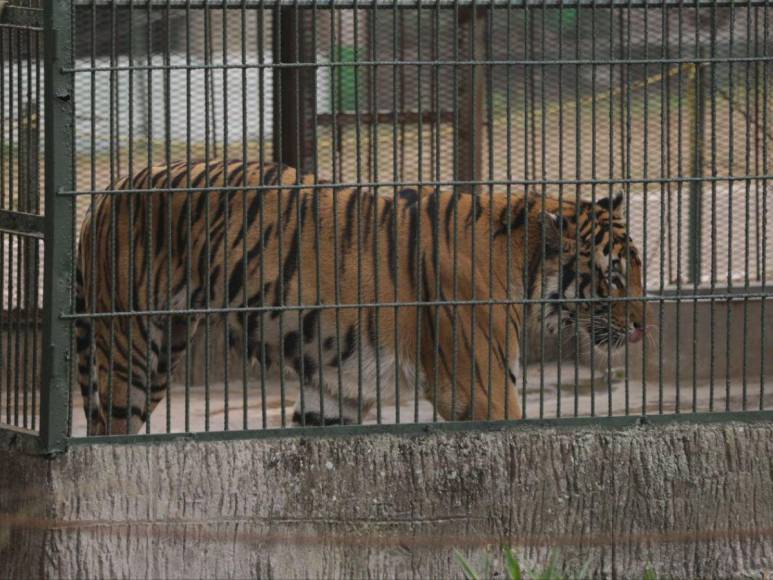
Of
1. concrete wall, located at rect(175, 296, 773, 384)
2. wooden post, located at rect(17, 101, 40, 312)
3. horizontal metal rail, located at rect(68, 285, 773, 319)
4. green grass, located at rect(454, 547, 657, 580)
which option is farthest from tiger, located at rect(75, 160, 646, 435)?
concrete wall, located at rect(175, 296, 773, 384)

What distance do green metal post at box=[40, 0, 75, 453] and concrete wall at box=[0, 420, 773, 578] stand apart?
6.8 inches

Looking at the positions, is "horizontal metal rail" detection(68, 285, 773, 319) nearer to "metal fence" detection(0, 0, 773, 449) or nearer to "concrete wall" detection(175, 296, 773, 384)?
"metal fence" detection(0, 0, 773, 449)

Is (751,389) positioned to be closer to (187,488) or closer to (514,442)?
(514,442)

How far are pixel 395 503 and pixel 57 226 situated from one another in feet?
4.92

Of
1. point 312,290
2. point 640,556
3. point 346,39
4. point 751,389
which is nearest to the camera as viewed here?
point 640,556

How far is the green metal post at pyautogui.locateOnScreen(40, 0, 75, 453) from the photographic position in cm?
456

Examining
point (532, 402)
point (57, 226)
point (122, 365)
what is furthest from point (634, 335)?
point (532, 402)

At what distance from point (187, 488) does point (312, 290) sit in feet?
3.98

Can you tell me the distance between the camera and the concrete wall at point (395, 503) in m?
4.69

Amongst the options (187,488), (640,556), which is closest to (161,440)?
(187,488)

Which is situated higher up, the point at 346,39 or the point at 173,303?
the point at 346,39

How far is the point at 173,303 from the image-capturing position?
5781mm

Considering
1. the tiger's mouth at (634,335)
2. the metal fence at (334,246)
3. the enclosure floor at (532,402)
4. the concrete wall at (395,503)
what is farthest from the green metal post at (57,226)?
the enclosure floor at (532,402)

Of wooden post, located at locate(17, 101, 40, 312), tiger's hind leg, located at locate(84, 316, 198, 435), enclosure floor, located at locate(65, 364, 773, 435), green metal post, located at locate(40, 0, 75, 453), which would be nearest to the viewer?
green metal post, located at locate(40, 0, 75, 453)
